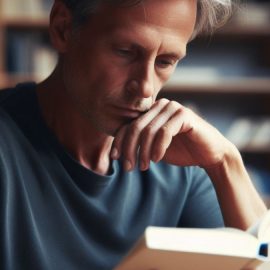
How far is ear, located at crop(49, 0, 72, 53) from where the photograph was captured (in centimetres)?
129

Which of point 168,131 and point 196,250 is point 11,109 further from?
point 196,250

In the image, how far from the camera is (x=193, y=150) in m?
1.31

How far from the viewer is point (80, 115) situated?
1.31 m

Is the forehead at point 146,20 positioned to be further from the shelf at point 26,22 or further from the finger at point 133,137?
the shelf at point 26,22

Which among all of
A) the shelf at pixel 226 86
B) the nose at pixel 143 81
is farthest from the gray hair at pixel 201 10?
the shelf at pixel 226 86

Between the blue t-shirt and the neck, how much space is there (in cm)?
3

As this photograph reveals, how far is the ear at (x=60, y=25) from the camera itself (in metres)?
1.29

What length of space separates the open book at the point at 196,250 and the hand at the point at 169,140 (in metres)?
0.28

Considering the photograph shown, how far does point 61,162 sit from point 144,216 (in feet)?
0.83

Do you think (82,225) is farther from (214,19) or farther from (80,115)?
(214,19)

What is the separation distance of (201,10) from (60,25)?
1.04ft

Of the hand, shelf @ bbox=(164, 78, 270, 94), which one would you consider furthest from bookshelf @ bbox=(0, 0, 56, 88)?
the hand

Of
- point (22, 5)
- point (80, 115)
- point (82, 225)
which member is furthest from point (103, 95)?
point (22, 5)

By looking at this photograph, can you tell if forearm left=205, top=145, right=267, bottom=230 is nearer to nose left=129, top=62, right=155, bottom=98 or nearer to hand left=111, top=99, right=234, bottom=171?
hand left=111, top=99, right=234, bottom=171
